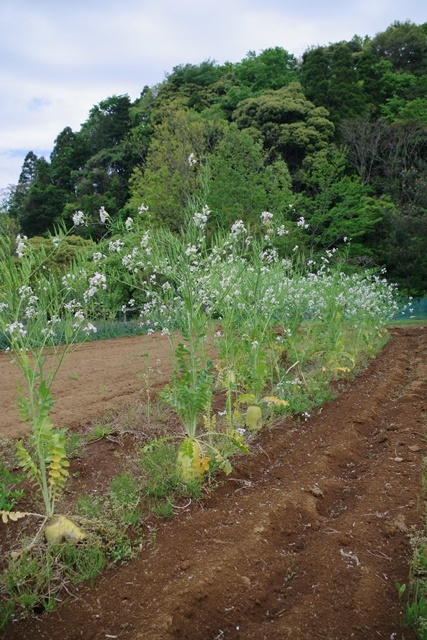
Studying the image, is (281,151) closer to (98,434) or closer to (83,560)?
(98,434)

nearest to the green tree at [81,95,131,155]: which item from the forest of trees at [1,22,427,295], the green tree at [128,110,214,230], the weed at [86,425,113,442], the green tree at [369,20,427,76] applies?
the forest of trees at [1,22,427,295]

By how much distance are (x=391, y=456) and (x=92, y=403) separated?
151 inches

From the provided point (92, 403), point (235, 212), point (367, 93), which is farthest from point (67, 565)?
point (367, 93)

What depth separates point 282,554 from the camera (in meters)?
3.76

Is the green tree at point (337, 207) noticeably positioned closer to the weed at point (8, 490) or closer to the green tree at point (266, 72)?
the green tree at point (266, 72)

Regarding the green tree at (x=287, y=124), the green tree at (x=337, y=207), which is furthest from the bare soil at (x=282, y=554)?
the green tree at (x=287, y=124)

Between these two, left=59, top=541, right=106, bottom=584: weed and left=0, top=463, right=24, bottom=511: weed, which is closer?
left=59, top=541, right=106, bottom=584: weed

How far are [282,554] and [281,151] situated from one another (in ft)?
89.3

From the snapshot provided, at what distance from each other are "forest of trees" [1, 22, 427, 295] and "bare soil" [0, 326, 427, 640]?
1166 cm

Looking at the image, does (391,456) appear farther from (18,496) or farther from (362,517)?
(18,496)

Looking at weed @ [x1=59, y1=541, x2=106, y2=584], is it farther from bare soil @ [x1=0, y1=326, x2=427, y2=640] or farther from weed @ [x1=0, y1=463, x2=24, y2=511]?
weed @ [x1=0, y1=463, x2=24, y2=511]

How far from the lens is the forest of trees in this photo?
22.1m

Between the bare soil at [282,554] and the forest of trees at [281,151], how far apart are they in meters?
11.7

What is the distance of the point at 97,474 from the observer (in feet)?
16.2
